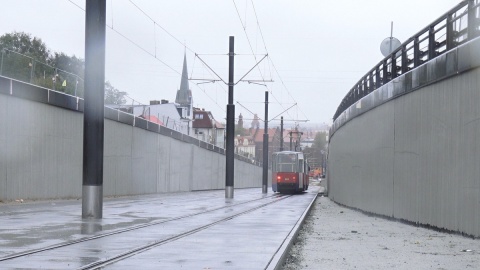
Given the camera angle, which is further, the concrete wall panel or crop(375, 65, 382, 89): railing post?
crop(375, 65, 382, 89): railing post

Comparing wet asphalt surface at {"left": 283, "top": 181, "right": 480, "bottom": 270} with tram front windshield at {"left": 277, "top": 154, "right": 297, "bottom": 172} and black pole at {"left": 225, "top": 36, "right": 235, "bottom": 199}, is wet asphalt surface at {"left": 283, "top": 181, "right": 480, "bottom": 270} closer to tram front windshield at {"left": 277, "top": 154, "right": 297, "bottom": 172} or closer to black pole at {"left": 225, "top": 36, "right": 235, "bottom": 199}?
black pole at {"left": 225, "top": 36, "right": 235, "bottom": 199}

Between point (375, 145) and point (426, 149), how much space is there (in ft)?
26.3

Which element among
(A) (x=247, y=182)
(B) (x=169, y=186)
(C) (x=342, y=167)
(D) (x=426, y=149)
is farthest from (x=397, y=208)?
(A) (x=247, y=182)

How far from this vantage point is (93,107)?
19281 millimetres

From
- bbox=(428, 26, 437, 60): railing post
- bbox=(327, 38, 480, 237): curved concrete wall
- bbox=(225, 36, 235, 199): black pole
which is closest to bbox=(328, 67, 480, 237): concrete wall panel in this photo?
bbox=(327, 38, 480, 237): curved concrete wall

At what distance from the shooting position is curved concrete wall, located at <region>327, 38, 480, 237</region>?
605 inches

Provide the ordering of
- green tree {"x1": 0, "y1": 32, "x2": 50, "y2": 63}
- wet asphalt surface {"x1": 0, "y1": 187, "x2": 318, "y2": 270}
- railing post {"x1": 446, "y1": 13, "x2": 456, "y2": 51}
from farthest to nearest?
1. green tree {"x1": 0, "y1": 32, "x2": 50, "y2": 63}
2. railing post {"x1": 446, "y1": 13, "x2": 456, "y2": 51}
3. wet asphalt surface {"x1": 0, "y1": 187, "x2": 318, "y2": 270}

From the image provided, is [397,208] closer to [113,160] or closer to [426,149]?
[426,149]

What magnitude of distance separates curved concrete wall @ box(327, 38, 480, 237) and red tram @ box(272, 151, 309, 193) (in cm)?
3391

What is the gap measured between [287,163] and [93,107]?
4615 centimetres

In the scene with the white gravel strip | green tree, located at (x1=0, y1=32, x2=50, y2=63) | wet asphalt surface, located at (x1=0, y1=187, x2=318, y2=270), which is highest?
green tree, located at (x1=0, y1=32, x2=50, y2=63)

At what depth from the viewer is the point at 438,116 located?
58.1ft

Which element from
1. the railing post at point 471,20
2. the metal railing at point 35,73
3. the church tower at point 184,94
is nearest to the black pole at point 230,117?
the metal railing at point 35,73

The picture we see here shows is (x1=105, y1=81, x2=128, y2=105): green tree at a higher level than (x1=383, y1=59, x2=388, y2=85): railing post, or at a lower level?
higher
